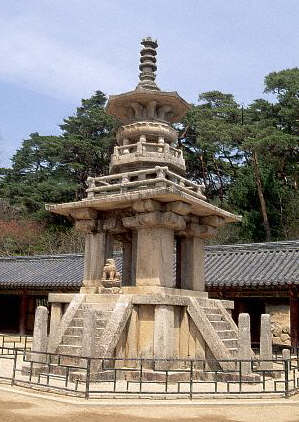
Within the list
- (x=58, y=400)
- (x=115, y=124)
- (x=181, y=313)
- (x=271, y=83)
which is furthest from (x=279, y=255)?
(x=115, y=124)

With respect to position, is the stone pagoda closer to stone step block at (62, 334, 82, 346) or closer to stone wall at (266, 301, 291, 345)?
stone step block at (62, 334, 82, 346)

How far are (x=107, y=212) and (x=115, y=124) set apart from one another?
31833mm

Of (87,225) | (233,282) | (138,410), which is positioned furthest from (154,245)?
(233,282)

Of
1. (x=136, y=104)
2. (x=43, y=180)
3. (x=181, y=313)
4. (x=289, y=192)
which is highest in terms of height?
(x=43, y=180)

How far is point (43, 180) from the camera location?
45.7m

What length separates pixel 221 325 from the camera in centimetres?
1238

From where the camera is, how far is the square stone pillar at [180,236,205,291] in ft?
44.0

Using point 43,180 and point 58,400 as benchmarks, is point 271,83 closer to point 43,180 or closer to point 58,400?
point 43,180

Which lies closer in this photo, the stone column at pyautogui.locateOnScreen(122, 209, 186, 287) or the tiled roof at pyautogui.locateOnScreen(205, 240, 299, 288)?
the stone column at pyautogui.locateOnScreen(122, 209, 186, 287)

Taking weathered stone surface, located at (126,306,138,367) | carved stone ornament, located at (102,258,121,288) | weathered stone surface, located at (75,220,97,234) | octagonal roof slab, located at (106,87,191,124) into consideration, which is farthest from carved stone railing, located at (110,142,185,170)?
weathered stone surface, located at (126,306,138,367)

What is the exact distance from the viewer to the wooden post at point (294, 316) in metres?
17.9

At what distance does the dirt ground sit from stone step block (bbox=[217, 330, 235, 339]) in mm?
3470

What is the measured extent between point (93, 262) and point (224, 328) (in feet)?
13.2

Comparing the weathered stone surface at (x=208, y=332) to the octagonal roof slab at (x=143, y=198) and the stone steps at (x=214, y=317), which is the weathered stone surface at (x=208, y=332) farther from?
the octagonal roof slab at (x=143, y=198)
